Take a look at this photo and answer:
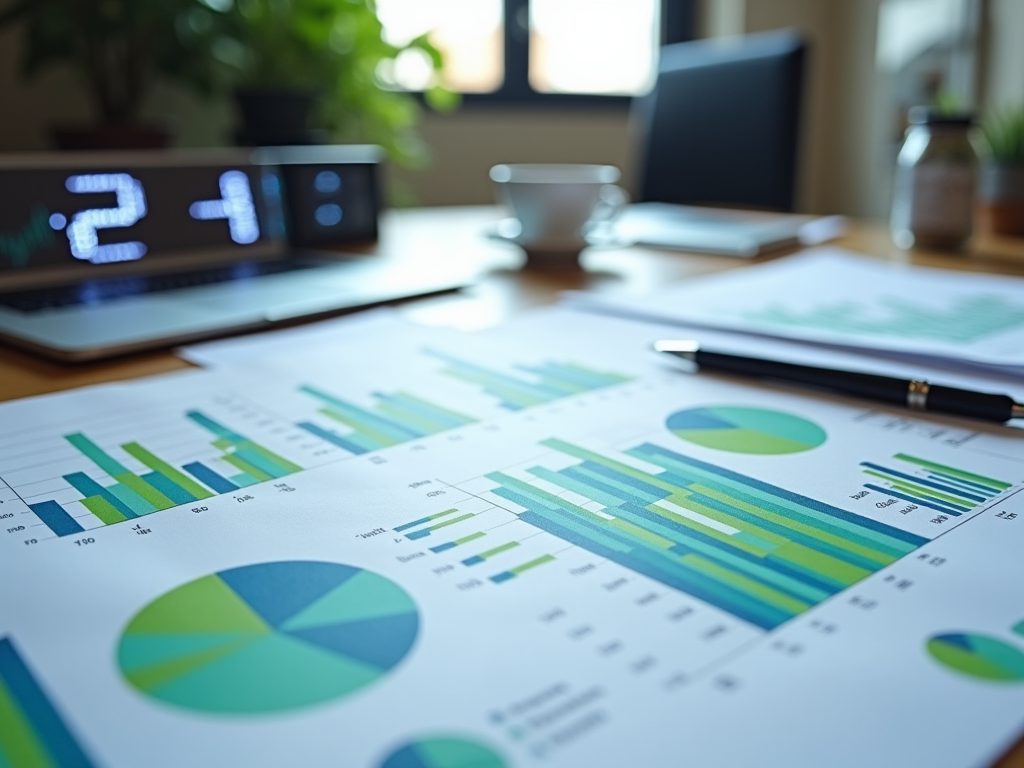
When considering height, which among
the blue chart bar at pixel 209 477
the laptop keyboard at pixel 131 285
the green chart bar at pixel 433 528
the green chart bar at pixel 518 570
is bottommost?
the green chart bar at pixel 518 570

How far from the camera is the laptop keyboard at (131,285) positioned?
730mm

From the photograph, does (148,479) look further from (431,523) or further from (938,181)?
(938,181)

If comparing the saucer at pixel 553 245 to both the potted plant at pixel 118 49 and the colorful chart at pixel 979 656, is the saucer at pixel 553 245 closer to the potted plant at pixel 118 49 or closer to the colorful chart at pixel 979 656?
the potted plant at pixel 118 49

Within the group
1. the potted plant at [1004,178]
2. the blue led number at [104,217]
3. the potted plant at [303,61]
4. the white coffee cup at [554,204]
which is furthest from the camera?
Result: the potted plant at [303,61]

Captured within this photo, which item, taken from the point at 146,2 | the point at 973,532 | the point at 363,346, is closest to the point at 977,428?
the point at 973,532

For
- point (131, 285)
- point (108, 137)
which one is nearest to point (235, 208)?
point (131, 285)

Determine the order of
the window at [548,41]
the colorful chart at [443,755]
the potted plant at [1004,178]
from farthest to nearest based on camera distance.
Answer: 1. the window at [548,41]
2. the potted plant at [1004,178]
3. the colorful chart at [443,755]

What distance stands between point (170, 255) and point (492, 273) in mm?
328

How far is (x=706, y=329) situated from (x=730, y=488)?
34cm

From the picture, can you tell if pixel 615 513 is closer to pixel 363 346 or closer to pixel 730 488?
pixel 730 488

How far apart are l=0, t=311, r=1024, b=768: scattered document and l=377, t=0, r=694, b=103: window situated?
198cm

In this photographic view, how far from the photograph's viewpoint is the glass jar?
1.06 metres

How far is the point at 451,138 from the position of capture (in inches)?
97.2

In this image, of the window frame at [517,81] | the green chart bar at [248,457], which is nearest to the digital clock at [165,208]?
the green chart bar at [248,457]
